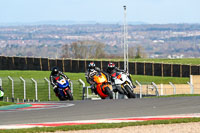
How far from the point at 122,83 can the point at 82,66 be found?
4256cm

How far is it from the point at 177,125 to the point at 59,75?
35.4 ft

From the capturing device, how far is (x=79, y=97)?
92.7 feet

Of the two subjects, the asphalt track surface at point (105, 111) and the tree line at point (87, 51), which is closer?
the asphalt track surface at point (105, 111)

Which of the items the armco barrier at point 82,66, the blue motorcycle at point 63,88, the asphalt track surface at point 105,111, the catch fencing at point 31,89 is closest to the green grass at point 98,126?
the asphalt track surface at point 105,111

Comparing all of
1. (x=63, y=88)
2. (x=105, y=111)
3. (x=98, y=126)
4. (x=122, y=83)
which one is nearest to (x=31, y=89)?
(x=63, y=88)

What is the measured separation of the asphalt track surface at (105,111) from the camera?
13938 mm

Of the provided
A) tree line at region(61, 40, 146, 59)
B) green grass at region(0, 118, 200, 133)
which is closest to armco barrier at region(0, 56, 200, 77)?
green grass at region(0, 118, 200, 133)

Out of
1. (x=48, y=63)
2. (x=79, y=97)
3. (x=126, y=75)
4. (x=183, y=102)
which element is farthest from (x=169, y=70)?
(x=183, y=102)

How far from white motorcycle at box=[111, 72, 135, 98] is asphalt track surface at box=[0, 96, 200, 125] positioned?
4760 mm

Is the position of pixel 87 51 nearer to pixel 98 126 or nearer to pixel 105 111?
pixel 105 111

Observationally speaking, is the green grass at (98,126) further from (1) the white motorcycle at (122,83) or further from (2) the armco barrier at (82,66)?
(2) the armco barrier at (82,66)

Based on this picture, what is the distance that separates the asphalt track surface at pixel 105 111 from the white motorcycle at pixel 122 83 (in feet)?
15.6

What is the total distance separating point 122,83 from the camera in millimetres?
22453

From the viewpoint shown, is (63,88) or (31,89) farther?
(31,89)
